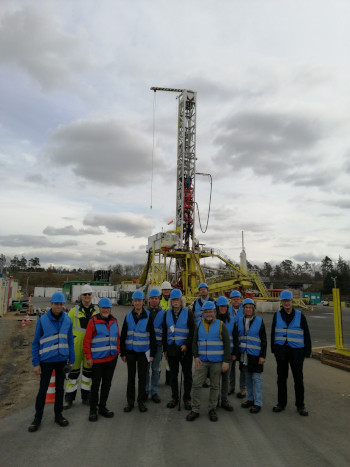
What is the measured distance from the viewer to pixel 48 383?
15.2 feet

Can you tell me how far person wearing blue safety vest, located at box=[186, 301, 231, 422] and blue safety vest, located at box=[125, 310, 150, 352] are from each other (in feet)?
2.64

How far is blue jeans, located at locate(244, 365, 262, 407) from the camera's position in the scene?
5168 mm

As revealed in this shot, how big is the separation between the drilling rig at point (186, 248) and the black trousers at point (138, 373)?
24672mm

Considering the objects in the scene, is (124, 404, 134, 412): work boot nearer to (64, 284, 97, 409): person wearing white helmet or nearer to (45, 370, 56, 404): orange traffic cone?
(64, 284, 97, 409): person wearing white helmet

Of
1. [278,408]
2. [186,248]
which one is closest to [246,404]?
[278,408]

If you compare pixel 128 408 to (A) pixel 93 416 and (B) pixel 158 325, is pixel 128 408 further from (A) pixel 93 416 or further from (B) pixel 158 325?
(B) pixel 158 325

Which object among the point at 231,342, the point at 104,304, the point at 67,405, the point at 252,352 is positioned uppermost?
the point at 104,304

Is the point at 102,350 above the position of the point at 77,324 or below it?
below

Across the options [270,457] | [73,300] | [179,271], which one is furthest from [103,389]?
[73,300]

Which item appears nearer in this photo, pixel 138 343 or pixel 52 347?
pixel 52 347

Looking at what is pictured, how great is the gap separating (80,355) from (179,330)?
1.67 m

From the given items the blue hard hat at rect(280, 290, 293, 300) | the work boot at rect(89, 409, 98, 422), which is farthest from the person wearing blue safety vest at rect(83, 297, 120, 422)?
the blue hard hat at rect(280, 290, 293, 300)

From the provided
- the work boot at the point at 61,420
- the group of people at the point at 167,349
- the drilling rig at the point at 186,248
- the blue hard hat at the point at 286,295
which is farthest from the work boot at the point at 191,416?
the drilling rig at the point at 186,248

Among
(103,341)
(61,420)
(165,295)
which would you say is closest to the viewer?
(61,420)
